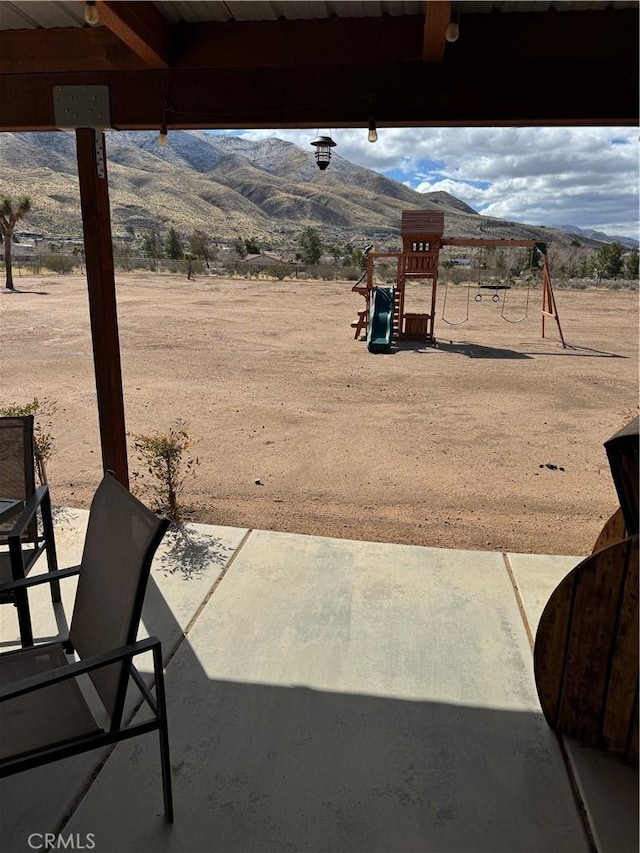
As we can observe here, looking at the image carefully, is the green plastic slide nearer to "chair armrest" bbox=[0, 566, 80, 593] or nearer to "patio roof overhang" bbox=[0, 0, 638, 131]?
"patio roof overhang" bbox=[0, 0, 638, 131]

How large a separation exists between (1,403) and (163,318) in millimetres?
7837

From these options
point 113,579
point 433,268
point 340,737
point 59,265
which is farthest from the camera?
point 59,265

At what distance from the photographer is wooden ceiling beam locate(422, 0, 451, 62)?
7.22 ft

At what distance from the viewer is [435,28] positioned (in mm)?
2346

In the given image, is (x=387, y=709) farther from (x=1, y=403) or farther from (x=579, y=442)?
(x=1, y=403)

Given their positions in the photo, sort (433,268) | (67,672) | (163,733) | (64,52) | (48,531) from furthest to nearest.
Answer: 1. (433,268)
2. (64,52)
3. (48,531)
4. (163,733)
5. (67,672)

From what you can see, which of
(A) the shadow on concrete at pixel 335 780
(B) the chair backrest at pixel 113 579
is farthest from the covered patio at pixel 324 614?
(B) the chair backrest at pixel 113 579

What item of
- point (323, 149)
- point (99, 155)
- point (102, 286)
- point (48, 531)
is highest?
point (323, 149)

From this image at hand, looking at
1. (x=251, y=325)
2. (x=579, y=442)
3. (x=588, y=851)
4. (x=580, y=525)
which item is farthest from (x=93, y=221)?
(x=251, y=325)

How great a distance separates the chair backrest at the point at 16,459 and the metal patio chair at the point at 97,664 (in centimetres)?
82

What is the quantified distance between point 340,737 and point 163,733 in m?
0.66

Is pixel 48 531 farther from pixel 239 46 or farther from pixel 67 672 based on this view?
pixel 239 46

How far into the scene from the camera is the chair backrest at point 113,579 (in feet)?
5.44

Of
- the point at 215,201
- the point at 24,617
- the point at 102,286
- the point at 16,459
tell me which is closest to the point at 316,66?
the point at 102,286
